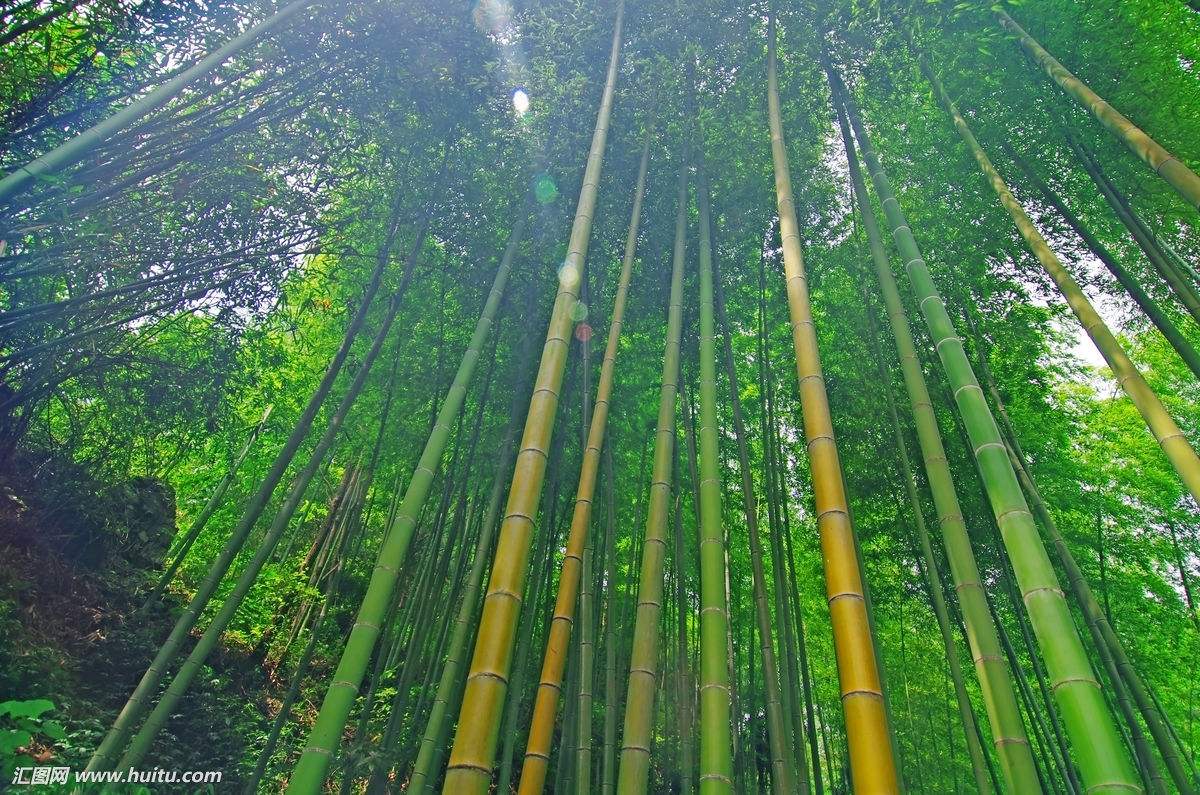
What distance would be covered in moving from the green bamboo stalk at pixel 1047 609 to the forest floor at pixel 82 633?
4281 mm

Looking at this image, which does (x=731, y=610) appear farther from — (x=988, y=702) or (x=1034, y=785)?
(x=1034, y=785)

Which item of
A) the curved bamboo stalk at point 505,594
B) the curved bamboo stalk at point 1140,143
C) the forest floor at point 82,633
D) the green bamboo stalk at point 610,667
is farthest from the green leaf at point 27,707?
the curved bamboo stalk at point 1140,143

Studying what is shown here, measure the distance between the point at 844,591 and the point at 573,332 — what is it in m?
2.06

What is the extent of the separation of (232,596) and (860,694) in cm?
284

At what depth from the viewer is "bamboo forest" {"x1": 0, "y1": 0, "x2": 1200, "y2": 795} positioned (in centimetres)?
190

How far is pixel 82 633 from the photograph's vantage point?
4.48m

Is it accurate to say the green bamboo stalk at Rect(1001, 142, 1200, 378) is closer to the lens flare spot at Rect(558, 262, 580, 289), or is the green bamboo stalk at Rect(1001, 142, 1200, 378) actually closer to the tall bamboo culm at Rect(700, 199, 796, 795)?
the tall bamboo culm at Rect(700, 199, 796, 795)

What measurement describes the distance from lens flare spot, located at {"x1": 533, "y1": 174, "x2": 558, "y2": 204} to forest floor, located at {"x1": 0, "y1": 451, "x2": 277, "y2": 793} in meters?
3.99

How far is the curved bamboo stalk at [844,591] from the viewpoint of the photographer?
1.05 meters

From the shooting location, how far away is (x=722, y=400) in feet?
16.0

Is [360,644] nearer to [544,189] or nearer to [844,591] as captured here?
[844,591]

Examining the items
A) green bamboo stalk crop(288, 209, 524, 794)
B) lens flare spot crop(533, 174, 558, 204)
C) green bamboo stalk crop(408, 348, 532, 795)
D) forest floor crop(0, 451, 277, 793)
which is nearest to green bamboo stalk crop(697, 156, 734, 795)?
green bamboo stalk crop(288, 209, 524, 794)

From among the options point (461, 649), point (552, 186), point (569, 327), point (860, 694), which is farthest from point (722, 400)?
point (860, 694)

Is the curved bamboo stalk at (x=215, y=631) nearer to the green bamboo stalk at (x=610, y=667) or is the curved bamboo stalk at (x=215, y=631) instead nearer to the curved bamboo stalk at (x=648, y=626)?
the green bamboo stalk at (x=610, y=667)
